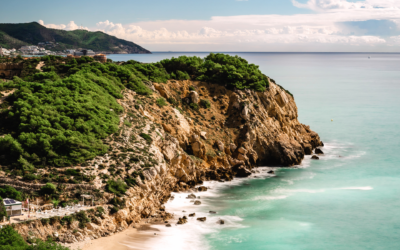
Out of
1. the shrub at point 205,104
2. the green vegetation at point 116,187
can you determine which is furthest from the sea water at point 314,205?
the shrub at point 205,104

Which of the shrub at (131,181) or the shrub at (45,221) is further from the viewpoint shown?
the shrub at (131,181)

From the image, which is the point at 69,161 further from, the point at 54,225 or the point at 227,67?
the point at 227,67

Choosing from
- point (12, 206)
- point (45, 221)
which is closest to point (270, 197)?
point (45, 221)

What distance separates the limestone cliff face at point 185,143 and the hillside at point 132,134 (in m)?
0.13

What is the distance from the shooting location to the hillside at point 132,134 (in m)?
29.2

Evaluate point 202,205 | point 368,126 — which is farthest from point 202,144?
point 368,126

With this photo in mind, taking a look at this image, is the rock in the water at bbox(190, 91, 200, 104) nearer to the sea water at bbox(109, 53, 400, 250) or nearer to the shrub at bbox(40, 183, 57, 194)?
the sea water at bbox(109, 53, 400, 250)

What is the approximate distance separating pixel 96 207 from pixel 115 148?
860 cm

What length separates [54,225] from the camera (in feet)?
83.4

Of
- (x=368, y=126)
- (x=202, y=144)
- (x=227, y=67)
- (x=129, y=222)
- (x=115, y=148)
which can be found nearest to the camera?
(x=129, y=222)

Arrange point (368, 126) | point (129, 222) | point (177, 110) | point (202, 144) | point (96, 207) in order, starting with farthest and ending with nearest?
1. point (368, 126)
2. point (177, 110)
3. point (202, 144)
4. point (129, 222)
5. point (96, 207)

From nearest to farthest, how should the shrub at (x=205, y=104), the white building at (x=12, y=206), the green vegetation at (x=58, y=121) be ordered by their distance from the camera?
1. the white building at (x=12, y=206)
2. the green vegetation at (x=58, y=121)
3. the shrub at (x=205, y=104)

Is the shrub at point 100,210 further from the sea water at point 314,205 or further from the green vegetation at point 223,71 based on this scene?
the green vegetation at point 223,71

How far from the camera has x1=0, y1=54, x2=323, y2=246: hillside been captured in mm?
29172
